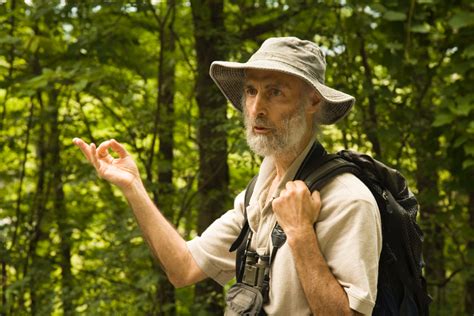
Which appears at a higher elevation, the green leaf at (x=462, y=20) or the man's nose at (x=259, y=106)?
the green leaf at (x=462, y=20)

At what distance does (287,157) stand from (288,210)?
13.5 inches

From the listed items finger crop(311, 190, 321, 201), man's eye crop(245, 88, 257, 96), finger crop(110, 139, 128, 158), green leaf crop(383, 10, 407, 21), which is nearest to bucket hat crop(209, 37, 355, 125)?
man's eye crop(245, 88, 257, 96)

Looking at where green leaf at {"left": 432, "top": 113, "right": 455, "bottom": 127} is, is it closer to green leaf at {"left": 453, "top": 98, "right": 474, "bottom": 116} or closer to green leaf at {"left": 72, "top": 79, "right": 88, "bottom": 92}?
green leaf at {"left": 453, "top": 98, "right": 474, "bottom": 116}

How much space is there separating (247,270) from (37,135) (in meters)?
4.75

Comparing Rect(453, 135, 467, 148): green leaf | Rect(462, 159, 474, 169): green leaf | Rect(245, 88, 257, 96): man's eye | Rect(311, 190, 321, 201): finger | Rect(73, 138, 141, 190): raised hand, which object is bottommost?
Rect(462, 159, 474, 169): green leaf

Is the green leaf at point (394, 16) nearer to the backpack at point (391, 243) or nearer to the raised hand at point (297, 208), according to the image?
the backpack at point (391, 243)

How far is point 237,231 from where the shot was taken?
9.23 ft

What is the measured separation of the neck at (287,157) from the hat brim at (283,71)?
0.12 metres

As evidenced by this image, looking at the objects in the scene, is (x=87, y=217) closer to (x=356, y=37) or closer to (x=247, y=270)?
(x=356, y=37)

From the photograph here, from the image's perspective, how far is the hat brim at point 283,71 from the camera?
2.40 metres

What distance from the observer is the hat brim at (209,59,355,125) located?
2400mm

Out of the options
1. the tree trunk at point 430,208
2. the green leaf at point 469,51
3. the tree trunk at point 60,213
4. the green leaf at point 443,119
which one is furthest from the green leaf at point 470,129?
the tree trunk at point 60,213

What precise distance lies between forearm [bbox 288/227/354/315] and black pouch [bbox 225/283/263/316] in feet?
0.71

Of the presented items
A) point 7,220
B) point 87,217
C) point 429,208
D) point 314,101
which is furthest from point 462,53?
point 7,220
